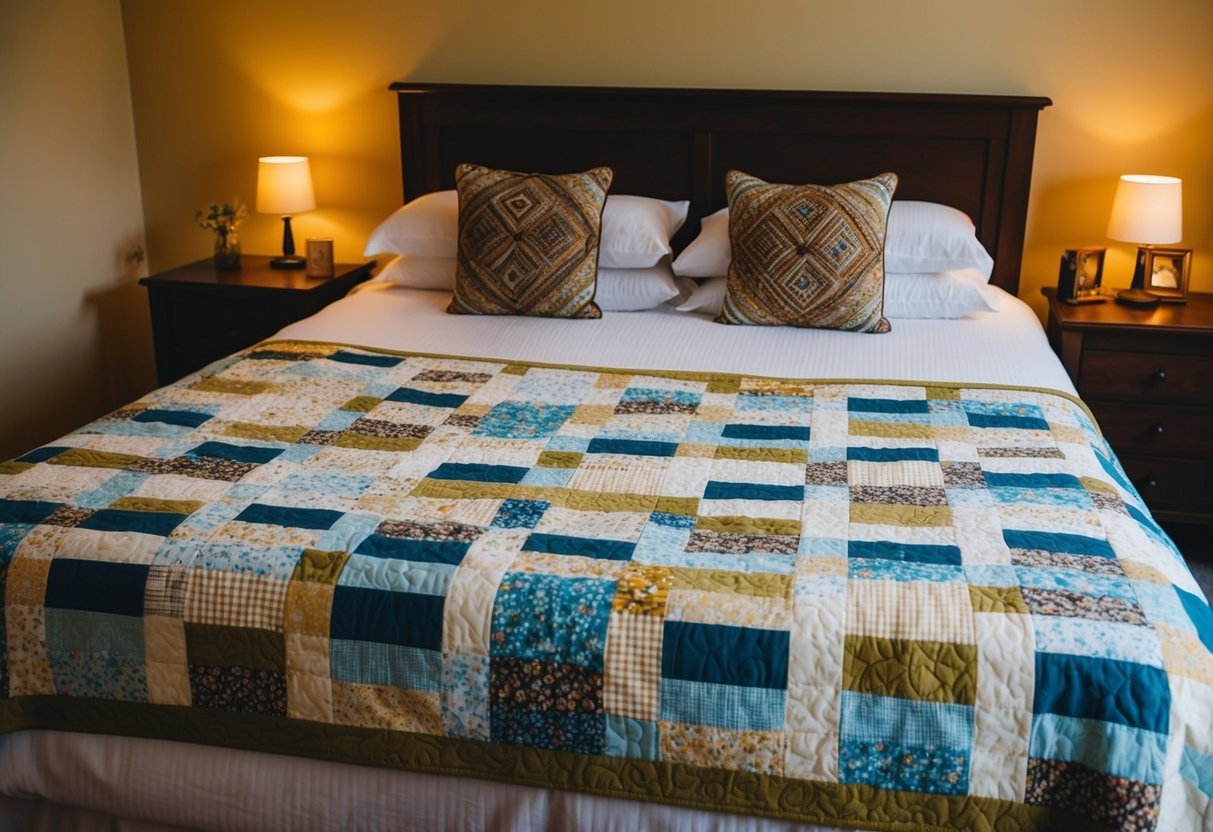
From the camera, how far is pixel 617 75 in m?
3.50

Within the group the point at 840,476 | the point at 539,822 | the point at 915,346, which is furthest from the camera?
the point at 915,346

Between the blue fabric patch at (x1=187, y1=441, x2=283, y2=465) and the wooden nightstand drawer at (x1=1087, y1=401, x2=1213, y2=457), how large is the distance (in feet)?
6.90

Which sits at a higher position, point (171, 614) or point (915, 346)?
point (915, 346)

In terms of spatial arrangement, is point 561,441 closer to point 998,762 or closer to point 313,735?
point 313,735

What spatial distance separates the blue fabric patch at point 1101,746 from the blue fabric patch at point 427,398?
1332mm

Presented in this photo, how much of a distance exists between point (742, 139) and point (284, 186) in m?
1.37

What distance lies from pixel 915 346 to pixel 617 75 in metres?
1.30

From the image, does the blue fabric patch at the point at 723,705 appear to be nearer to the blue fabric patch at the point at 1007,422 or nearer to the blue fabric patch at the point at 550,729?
the blue fabric patch at the point at 550,729

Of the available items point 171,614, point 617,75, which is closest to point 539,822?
point 171,614

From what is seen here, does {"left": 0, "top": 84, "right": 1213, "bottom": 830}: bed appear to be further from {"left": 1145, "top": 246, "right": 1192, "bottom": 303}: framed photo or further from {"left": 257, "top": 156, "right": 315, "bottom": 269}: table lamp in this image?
{"left": 257, "top": 156, "right": 315, "bottom": 269}: table lamp

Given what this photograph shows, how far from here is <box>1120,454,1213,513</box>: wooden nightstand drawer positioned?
3.11 meters

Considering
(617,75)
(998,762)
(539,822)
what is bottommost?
(539,822)

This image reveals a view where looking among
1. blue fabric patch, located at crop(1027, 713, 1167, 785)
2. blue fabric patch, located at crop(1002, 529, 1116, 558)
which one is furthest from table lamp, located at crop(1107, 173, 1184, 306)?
blue fabric patch, located at crop(1027, 713, 1167, 785)

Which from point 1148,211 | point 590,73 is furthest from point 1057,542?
point 590,73
